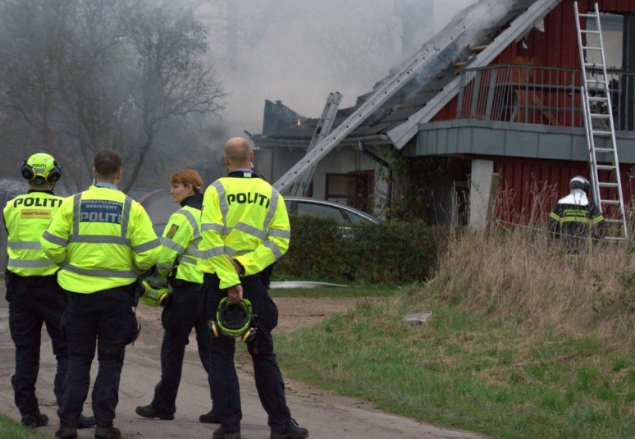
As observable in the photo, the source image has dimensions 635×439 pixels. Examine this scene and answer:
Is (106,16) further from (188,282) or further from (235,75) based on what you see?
(188,282)

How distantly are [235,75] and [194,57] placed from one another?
4.87 ft

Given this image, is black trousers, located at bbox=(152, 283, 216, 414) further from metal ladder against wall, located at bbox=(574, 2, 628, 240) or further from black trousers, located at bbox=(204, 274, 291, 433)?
metal ladder against wall, located at bbox=(574, 2, 628, 240)

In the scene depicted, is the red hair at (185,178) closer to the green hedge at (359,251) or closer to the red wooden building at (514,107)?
the green hedge at (359,251)

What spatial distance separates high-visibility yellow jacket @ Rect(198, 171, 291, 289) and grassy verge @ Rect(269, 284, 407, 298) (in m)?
8.55

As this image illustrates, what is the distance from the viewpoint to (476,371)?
788cm

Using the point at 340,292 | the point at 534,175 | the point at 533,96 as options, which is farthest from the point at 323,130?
the point at 340,292

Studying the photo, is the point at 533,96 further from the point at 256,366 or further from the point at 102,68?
the point at 256,366

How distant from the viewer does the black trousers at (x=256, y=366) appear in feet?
17.9

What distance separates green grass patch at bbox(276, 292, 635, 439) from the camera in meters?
6.43

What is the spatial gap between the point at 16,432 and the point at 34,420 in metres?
0.65

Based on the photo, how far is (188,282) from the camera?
250 inches

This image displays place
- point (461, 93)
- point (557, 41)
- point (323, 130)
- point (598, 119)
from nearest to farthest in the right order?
point (598, 119) < point (461, 93) < point (557, 41) < point (323, 130)

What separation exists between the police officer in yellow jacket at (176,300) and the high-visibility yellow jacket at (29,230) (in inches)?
30.6

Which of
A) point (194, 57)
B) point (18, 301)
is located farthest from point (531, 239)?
point (194, 57)
